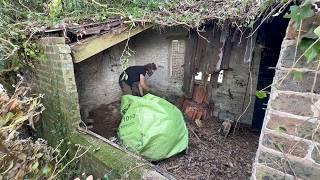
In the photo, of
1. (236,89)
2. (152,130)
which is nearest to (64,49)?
(152,130)

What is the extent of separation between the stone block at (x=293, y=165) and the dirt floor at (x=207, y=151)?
2.81 metres

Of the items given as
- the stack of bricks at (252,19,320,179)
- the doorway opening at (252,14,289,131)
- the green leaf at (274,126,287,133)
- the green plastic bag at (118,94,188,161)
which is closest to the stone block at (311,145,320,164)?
the stack of bricks at (252,19,320,179)

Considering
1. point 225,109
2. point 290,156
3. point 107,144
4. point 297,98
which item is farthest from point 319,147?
point 225,109

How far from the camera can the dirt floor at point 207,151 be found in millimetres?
4309

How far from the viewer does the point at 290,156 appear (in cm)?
128

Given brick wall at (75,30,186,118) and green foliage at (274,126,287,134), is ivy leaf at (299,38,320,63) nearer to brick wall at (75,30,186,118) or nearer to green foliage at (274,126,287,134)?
green foliage at (274,126,287,134)

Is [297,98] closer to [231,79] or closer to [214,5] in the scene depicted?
[214,5]

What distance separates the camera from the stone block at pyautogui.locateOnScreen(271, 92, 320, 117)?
1.19 metres

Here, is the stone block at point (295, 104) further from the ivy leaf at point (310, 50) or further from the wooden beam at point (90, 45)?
the wooden beam at point (90, 45)

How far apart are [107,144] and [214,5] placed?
296cm

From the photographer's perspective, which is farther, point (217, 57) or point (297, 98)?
point (217, 57)

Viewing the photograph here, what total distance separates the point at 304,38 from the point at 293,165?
2.01ft

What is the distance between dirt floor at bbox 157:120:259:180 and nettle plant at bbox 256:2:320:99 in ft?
10.5

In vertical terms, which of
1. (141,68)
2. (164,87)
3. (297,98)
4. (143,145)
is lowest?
(143,145)
